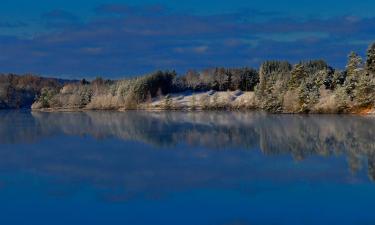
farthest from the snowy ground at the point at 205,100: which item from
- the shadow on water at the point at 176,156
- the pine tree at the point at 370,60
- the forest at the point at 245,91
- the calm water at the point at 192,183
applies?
the calm water at the point at 192,183

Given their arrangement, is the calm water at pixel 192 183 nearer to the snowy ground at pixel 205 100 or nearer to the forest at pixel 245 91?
the forest at pixel 245 91

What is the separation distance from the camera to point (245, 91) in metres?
92.1

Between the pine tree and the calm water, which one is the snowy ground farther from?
the calm water

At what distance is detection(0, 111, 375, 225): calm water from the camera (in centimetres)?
1056

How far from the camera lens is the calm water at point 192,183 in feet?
34.7

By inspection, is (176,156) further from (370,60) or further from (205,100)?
(205,100)

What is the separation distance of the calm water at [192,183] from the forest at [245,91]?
30729mm

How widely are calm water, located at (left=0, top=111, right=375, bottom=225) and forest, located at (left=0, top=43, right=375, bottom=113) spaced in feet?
101

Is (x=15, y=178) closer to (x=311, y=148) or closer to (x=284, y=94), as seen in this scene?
(x=311, y=148)

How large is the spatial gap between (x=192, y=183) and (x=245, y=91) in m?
78.8

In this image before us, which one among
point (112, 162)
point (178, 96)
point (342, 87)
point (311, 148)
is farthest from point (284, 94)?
point (112, 162)

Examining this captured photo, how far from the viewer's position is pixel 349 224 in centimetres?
965

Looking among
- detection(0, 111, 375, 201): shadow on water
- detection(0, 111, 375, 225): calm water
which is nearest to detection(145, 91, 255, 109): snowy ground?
detection(0, 111, 375, 201): shadow on water

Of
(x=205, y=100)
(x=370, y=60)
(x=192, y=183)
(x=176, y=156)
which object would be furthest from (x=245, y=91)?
(x=192, y=183)
